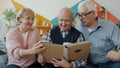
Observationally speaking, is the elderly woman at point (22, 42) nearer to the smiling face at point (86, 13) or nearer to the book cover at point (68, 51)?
the book cover at point (68, 51)

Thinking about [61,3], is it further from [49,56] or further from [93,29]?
[49,56]

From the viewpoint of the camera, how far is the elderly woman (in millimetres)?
1991

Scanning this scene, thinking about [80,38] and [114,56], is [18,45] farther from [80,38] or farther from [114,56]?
[114,56]

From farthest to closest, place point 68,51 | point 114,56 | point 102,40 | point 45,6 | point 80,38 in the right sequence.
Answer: point 45,6
point 102,40
point 80,38
point 114,56
point 68,51

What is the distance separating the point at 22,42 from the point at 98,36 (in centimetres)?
74

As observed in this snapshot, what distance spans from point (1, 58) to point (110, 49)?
1137 mm

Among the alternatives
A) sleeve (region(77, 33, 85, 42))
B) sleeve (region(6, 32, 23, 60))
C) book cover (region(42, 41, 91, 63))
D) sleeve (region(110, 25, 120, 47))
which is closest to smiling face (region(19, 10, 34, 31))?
sleeve (region(6, 32, 23, 60))

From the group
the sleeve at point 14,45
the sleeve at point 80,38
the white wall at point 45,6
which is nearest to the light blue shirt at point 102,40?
the sleeve at point 80,38

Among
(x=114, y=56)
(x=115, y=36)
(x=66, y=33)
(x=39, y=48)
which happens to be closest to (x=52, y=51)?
(x=39, y=48)

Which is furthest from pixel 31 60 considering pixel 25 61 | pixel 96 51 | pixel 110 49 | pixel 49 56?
pixel 110 49

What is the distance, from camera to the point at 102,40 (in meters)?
2.12

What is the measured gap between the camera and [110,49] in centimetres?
214

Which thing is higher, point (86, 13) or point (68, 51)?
point (86, 13)

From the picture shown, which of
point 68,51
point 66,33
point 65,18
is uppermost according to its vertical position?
point 65,18
